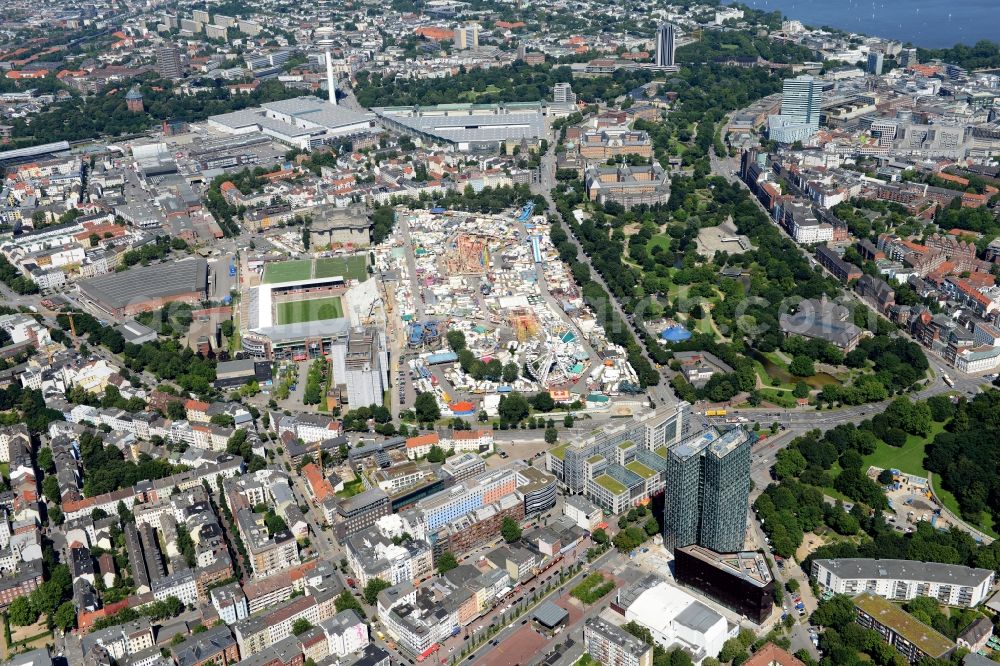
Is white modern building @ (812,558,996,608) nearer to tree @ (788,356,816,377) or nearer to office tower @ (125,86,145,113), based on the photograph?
tree @ (788,356,816,377)

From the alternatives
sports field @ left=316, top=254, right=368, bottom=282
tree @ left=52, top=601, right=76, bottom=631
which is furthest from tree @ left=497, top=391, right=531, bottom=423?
tree @ left=52, top=601, right=76, bottom=631

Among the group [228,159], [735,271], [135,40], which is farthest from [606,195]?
[135,40]

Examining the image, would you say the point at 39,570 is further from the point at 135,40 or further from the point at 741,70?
the point at 135,40

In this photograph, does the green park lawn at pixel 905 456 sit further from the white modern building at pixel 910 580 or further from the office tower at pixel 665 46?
the office tower at pixel 665 46


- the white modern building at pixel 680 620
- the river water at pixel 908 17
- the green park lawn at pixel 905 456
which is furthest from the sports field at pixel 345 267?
the river water at pixel 908 17

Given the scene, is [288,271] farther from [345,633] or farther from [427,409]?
[345,633]

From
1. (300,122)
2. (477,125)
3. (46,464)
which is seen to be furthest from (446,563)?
(300,122)
